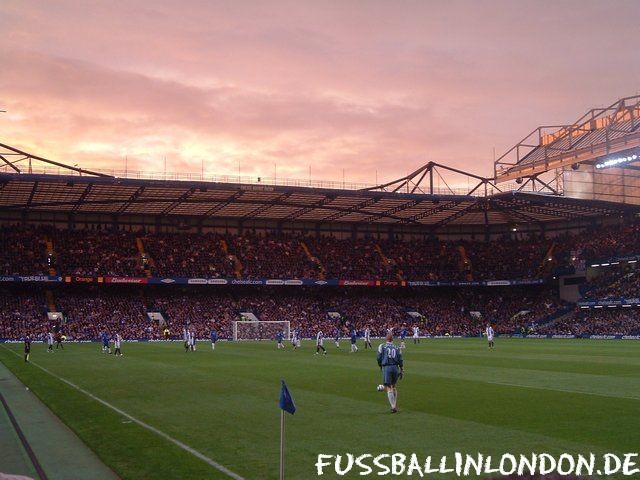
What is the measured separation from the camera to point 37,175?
213 ft

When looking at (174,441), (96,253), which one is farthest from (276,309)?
(174,441)

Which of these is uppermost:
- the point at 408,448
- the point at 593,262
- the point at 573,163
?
the point at 573,163

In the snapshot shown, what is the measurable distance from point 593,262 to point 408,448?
243ft

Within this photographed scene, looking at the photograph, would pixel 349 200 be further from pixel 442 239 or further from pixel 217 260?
pixel 442 239

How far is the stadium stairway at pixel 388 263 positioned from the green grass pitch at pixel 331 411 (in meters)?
55.4

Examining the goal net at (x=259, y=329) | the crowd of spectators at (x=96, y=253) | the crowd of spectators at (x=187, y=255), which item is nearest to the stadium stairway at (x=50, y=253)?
the crowd of spectators at (x=96, y=253)

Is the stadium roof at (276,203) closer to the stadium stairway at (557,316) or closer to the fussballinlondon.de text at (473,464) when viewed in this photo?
the stadium stairway at (557,316)

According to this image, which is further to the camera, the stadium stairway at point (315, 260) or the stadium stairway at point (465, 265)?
the stadium stairway at point (465, 265)

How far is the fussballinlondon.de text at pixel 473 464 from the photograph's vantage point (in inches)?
462

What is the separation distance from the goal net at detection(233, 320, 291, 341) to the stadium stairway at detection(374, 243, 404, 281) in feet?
68.1

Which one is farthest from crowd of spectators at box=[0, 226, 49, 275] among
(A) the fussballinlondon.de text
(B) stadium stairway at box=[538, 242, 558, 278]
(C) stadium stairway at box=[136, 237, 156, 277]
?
(A) the fussballinlondon.de text

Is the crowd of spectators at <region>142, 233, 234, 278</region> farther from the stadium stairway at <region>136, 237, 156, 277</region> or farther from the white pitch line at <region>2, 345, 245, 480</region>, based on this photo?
the white pitch line at <region>2, 345, 245, 480</region>

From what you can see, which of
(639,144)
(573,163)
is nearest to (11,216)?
(573,163)

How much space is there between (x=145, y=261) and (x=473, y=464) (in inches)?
2862
